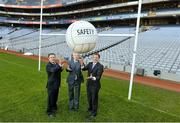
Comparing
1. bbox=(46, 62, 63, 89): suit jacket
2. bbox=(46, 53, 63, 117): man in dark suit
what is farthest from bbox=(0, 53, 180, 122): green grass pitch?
bbox=(46, 62, 63, 89): suit jacket

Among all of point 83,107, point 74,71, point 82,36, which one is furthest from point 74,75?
point 83,107

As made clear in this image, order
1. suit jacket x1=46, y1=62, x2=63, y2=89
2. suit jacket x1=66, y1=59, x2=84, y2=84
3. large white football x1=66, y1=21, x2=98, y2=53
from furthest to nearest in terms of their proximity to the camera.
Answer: large white football x1=66, y1=21, x2=98, y2=53, suit jacket x1=66, y1=59, x2=84, y2=84, suit jacket x1=46, y1=62, x2=63, y2=89

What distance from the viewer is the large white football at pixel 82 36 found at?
7820 mm

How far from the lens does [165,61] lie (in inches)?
767

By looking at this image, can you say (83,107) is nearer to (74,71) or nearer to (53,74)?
(74,71)

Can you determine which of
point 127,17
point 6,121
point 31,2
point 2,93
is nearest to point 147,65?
point 2,93

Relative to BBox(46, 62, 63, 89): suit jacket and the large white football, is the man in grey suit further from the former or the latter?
the large white football

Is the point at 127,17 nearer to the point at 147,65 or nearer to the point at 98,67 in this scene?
the point at 147,65

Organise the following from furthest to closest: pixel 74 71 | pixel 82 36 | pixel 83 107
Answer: pixel 83 107 < pixel 82 36 < pixel 74 71

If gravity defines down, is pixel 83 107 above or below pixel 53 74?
below

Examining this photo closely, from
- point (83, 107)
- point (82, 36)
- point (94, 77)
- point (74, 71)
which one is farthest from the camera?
point (83, 107)

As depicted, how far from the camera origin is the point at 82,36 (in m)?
7.81

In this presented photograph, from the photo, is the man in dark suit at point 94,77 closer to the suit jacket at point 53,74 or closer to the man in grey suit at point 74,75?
the man in grey suit at point 74,75

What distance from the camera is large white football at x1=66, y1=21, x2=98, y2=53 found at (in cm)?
782
